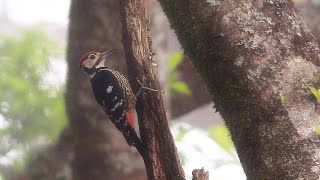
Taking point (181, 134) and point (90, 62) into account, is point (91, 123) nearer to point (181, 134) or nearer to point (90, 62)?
point (90, 62)

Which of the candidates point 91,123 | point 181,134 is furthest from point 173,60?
point 91,123

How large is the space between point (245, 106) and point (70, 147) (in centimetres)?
60

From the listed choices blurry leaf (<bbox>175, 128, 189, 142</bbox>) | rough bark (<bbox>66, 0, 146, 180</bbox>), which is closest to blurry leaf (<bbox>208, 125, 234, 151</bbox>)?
blurry leaf (<bbox>175, 128, 189, 142</bbox>)

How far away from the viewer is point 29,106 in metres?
1.34

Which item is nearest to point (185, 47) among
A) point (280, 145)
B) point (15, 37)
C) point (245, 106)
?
point (245, 106)

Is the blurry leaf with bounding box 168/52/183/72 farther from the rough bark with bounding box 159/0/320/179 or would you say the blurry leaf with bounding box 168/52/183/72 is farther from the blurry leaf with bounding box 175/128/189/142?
the rough bark with bounding box 159/0/320/179

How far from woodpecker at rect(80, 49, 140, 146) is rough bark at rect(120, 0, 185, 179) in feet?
0.06

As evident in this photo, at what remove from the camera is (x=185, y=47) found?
3.46 feet

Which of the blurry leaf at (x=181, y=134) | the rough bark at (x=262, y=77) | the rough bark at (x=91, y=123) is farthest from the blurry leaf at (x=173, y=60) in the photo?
the rough bark at (x=262, y=77)

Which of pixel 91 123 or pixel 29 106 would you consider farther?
pixel 29 106

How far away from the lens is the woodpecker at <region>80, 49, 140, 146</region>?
94 cm

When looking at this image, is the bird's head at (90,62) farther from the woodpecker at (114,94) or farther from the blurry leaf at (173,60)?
the blurry leaf at (173,60)

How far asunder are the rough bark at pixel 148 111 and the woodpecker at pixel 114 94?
0.02 metres

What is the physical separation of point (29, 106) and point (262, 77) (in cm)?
72
